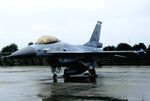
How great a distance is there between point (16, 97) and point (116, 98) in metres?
3.18

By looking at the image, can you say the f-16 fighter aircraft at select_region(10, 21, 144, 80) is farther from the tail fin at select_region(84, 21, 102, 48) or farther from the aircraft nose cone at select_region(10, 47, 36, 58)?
the tail fin at select_region(84, 21, 102, 48)

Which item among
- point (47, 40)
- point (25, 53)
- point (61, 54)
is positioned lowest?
point (61, 54)

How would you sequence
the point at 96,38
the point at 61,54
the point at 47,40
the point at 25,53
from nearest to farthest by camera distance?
1. the point at 25,53
2. the point at 61,54
3. the point at 47,40
4. the point at 96,38

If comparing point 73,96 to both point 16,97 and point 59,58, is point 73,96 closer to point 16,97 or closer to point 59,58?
point 16,97

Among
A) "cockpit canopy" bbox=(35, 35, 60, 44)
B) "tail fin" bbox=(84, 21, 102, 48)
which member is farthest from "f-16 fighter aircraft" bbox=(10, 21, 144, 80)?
"tail fin" bbox=(84, 21, 102, 48)

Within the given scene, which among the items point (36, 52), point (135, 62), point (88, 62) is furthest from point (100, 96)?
point (135, 62)

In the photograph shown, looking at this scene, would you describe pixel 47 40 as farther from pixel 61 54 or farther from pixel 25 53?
pixel 25 53

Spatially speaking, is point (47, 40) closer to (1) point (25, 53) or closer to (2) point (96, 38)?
(1) point (25, 53)

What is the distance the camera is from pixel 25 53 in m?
18.5

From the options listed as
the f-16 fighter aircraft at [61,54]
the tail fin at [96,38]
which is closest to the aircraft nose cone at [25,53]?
the f-16 fighter aircraft at [61,54]

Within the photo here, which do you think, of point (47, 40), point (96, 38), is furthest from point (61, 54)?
point (96, 38)

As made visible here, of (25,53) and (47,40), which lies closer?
(25,53)

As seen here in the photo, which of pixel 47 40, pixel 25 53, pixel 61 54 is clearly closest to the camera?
pixel 25 53

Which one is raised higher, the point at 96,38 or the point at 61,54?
the point at 96,38
